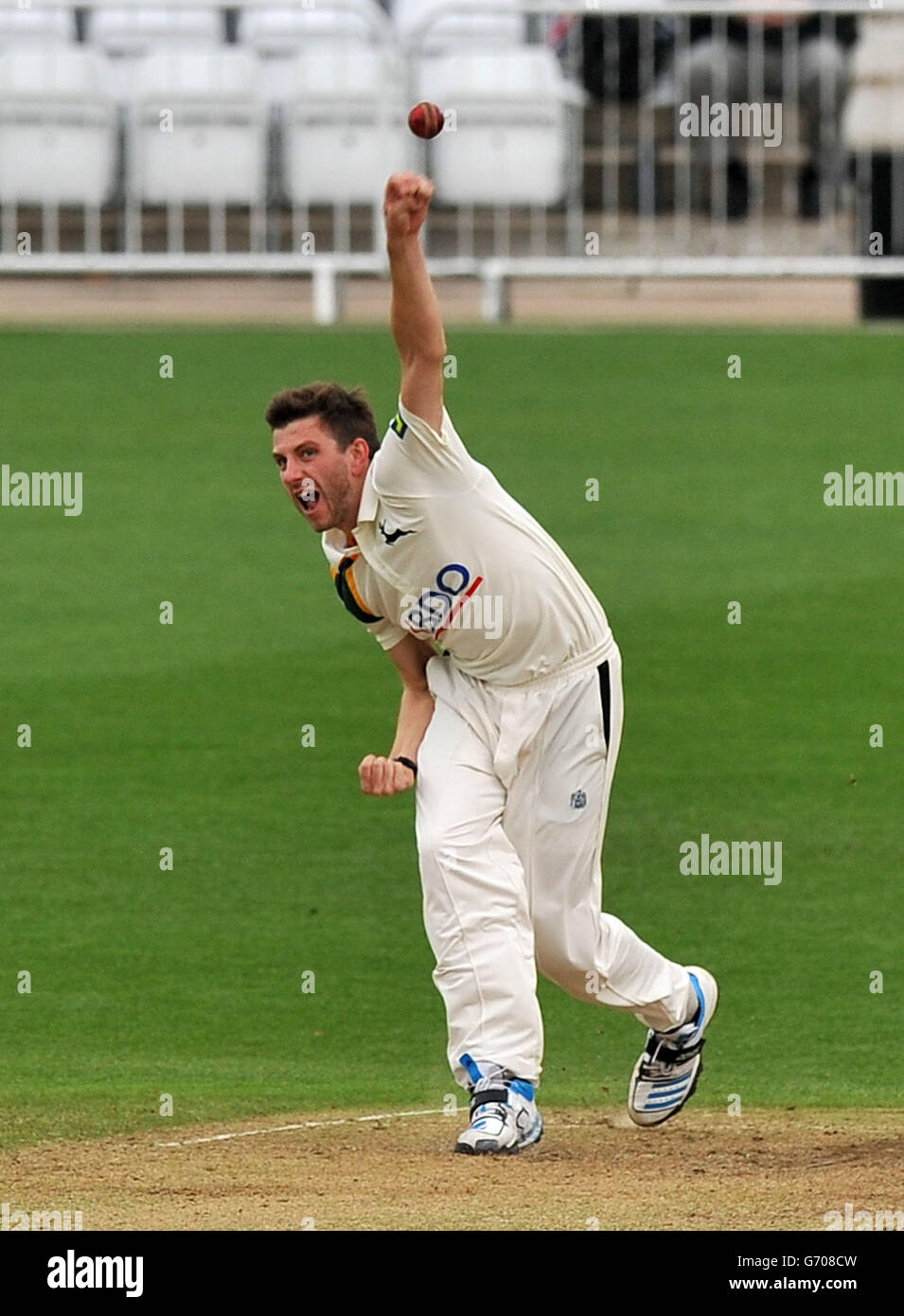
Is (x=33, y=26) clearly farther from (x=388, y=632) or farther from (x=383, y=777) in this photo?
(x=383, y=777)

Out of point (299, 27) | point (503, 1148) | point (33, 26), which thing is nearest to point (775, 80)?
point (299, 27)

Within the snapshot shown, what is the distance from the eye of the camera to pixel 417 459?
725cm

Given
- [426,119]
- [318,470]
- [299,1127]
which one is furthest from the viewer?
[299,1127]

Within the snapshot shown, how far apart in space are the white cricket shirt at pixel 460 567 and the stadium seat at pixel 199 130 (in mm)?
12091

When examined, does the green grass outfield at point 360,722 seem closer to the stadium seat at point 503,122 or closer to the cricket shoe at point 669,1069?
the cricket shoe at point 669,1069

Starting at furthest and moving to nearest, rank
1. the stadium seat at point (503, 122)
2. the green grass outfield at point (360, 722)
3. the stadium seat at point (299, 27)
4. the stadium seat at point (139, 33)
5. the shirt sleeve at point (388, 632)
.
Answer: the stadium seat at point (139, 33) < the stadium seat at point (299, 27) < the stadium seat at point (503, 122) < the green grass outfield at point (360, 722) < the shirt sleeve at point (388, 632)

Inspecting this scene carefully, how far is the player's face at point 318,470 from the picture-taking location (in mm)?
7477

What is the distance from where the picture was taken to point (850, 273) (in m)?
19.5

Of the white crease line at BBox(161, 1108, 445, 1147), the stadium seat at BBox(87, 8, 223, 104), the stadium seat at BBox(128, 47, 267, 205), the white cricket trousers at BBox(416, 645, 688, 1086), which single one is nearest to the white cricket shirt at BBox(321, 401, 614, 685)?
the white cricket trousers at BBox(416, 645, 688, 1086)

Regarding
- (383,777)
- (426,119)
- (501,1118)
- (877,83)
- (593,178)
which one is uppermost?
(877,83)

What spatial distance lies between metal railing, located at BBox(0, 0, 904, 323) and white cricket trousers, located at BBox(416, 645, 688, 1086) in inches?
474

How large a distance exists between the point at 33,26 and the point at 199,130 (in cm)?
140

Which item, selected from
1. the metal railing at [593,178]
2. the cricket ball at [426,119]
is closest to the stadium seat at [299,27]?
the metal railing at [593,178]

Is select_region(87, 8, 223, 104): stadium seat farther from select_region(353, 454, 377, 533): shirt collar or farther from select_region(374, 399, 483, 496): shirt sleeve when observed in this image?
select_region(374, 399, 483, 496): shirt sleeve
